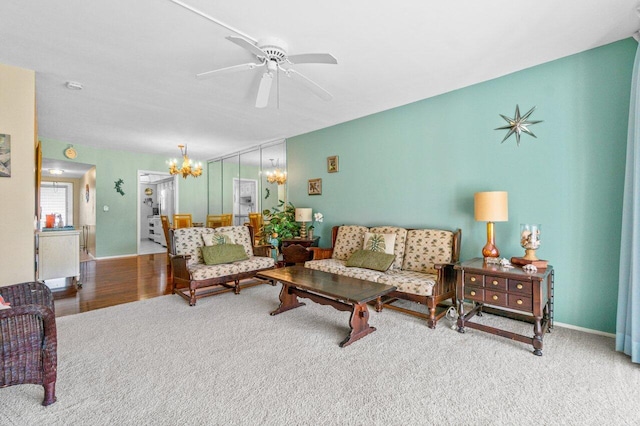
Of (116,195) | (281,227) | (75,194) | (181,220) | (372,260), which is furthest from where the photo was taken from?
(75,194)

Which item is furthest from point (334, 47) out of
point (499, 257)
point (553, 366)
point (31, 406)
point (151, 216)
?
point (151, 216)

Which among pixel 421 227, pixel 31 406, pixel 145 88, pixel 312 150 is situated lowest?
pixel 31 406

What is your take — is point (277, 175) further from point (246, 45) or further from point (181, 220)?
point (246, 45)

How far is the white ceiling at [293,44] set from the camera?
2.14m

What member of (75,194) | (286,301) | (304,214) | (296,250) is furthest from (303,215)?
(75,194)

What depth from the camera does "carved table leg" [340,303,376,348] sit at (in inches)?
99.9

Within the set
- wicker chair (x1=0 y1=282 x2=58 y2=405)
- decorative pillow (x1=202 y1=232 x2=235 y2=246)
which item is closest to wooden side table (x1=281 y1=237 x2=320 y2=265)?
decorative pillow (x1=202 y1=232 x2=235 y2=246)

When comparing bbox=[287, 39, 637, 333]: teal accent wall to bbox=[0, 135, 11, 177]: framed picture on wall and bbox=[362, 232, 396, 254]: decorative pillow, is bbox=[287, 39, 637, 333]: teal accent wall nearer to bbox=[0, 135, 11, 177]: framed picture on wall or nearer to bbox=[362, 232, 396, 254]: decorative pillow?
bbox=[362, 232, 396, 254]: decorative pillow

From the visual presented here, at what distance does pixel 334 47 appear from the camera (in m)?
2.65

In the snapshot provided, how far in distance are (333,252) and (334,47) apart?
2775mm

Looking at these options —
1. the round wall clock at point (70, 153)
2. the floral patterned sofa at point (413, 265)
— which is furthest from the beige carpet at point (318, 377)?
the round wall clock at point (70, 153)

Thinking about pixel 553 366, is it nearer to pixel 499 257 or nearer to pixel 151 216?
pixel 499 257

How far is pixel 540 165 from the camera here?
2.99 meters

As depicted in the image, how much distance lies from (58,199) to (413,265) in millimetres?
11206
